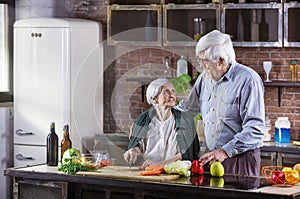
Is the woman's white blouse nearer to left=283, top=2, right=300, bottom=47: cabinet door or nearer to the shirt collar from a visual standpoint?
the shirt collar

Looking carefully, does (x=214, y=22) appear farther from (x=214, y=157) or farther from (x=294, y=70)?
(x=214, y=157)

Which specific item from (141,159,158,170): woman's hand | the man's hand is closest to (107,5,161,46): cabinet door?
(141,159,158,170): woman's hand

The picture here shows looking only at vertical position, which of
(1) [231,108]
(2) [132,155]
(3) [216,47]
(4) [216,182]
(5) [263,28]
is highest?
(5) [263,28]

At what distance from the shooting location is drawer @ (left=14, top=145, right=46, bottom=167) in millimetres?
7195

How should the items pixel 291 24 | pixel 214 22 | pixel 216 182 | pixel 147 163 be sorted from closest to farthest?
1. pixel 216 182
2. pixel 147 163
3. pixel 291 24
4. pixel 214 22

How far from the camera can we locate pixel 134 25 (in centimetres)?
739

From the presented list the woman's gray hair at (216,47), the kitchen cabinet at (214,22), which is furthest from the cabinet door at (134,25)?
the woman's gray hair at (216,47)

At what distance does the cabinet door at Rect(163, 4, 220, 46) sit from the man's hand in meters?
2.25

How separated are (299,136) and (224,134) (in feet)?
6.24

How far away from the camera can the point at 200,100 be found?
5.32m

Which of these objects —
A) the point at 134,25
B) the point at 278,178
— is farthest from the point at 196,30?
the point at 278,178

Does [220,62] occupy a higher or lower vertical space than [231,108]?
higher

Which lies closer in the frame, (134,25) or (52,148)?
(52,148)

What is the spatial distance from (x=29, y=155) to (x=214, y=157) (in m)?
2.85
